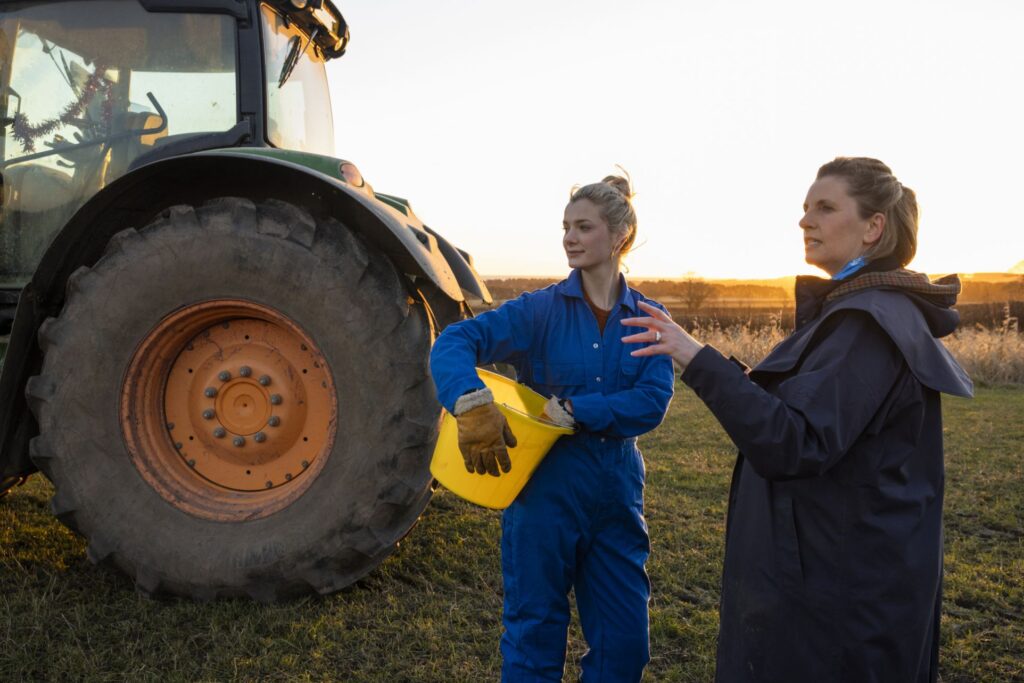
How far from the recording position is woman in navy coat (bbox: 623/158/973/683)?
1432 millimetres

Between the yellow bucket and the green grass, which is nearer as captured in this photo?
the yellow bucket

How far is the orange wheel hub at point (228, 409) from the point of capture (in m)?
2.70

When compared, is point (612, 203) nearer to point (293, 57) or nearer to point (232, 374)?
point (232, 374)

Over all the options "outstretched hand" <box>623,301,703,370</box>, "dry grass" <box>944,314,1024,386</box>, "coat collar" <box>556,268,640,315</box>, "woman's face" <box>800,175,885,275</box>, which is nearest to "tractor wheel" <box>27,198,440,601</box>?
"coat collar" <box>556,268,640,315</box>

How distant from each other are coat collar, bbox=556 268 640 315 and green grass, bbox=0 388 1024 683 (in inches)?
45.1

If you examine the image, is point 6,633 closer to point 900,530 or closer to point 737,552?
point 737,552

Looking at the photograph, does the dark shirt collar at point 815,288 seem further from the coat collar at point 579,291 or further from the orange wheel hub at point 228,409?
the orange wheel hub at point 228,409

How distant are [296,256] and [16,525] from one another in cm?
199

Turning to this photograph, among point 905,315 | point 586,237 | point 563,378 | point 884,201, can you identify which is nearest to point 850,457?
point 905,315

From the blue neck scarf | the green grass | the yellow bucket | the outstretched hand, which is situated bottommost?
the green grass

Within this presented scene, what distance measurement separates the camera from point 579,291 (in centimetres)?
216

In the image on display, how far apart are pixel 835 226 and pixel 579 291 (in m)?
0.73

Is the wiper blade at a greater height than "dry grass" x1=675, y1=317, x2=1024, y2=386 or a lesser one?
greater

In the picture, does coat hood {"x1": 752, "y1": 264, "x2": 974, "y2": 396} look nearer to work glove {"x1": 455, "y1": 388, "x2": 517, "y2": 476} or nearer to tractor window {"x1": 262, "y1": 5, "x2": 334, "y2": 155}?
work glove {"x1": 455, "y1": 388, "x2": 517, "y2": 476}
